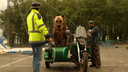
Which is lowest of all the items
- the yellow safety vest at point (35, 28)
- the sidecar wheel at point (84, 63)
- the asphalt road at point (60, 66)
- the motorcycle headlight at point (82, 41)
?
the asphalt road at point (60, 66)

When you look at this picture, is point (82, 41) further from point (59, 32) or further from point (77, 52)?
point (59, 32)

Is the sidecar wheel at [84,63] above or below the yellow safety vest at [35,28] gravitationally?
below

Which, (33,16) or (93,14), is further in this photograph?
(93,14)

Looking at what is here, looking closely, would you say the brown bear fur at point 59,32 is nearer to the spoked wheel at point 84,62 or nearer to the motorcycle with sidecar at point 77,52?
the motorcycle with sidecar at point 77,52

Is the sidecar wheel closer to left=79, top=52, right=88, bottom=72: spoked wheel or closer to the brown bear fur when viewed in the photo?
left=79, top=52, right=88, bottom=72: spoked wheel

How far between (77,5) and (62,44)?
27.2 m

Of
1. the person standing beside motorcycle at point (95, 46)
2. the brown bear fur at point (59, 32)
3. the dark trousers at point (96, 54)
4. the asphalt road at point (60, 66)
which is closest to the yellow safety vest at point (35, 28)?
the asphalt road at point (60, 66)

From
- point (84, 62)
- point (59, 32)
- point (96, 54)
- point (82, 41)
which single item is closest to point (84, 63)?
point (84, 62)

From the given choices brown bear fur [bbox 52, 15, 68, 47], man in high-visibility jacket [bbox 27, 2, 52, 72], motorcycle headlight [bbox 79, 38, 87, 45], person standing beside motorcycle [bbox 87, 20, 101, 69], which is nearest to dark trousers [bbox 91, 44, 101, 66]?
person standing beside motorcycle [bbox 87, 20, 101, 69]

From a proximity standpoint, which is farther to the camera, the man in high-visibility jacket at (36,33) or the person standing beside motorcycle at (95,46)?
the person standing beside motorcycle at (95,46)

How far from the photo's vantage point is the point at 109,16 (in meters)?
33.4

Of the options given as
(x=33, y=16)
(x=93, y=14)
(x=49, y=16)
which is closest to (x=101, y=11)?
(x=93, y=14)

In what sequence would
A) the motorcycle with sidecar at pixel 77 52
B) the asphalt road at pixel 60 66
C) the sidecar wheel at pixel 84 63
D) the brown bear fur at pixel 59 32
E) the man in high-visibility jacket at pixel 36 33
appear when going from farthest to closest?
the brown bear fur at pixel 59 32
the asphalt road at pixel 60 66
the motorcycle with sidecar at pixel 77 52
the sidecar wheel at pixel 84 63
the man in high-visibility jacket at pixel 36 33

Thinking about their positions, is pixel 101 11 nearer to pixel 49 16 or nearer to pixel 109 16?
pixel 109 16
